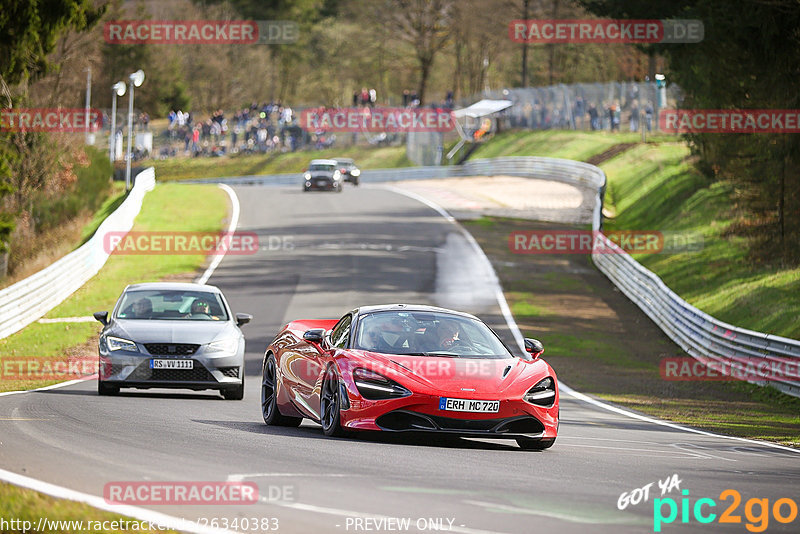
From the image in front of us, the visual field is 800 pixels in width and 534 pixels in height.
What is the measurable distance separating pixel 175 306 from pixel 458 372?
7467 millimetres

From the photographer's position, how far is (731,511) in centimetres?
770

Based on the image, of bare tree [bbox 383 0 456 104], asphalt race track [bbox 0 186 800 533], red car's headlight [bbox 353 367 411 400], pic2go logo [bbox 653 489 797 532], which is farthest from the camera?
bare tree [bbox 383 0 456 104]

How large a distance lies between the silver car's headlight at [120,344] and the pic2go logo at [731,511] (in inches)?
350

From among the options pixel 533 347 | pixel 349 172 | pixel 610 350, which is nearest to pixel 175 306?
pixel 533 347

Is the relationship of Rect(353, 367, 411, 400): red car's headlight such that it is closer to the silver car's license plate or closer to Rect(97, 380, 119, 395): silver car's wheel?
the silver car's license plate

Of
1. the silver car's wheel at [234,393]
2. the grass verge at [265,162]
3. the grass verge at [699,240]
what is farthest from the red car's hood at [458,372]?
the grass verge at [265,162]

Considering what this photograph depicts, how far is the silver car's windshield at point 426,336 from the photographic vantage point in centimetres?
1144

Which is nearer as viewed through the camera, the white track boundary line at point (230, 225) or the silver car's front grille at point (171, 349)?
the silver car's front grille at point (171, 349)

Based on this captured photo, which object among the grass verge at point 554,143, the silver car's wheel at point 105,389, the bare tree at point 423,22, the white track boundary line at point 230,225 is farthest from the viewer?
the bare tree at point 423,22

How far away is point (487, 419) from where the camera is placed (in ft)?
35.1

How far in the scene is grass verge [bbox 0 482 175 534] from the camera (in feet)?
19.8

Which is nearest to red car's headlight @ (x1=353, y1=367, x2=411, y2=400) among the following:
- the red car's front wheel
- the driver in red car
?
the red car's front wheel

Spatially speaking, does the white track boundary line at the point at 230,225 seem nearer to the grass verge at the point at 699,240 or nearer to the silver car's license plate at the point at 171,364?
the grass verge at the point at 699,240

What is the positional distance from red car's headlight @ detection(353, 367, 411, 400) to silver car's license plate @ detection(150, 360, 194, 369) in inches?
212
